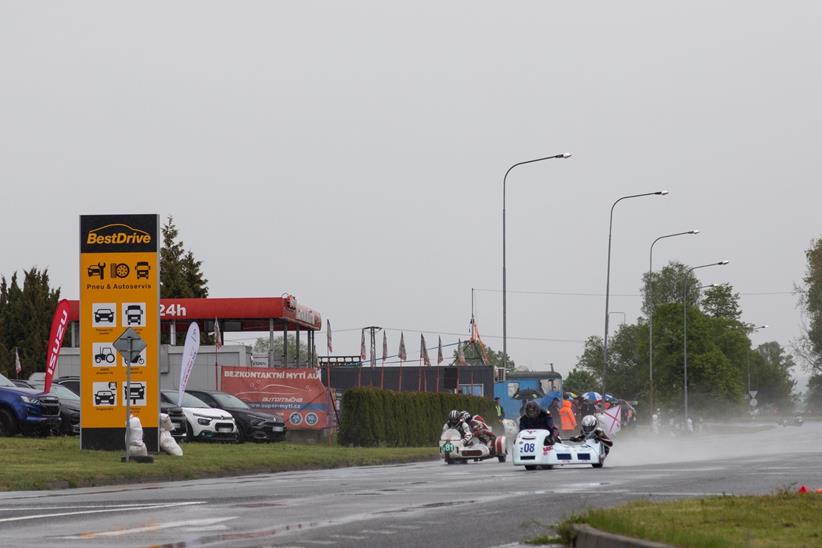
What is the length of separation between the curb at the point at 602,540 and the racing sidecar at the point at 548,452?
58.9 feet

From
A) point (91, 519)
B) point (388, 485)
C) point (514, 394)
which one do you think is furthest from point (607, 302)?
point (91, 519)

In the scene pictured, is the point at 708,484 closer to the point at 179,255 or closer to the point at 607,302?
the point at 607,302

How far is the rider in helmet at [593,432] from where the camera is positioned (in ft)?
101

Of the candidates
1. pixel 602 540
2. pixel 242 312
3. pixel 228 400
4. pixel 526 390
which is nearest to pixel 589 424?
pixel 228 400

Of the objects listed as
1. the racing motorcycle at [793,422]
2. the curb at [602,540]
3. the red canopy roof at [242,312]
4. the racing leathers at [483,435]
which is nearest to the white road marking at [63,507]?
the curb at [602,540]

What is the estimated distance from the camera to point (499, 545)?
12.2m

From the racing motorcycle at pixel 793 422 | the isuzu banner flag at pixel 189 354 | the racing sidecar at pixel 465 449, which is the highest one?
the isuzu banner flag at pixel 189 354

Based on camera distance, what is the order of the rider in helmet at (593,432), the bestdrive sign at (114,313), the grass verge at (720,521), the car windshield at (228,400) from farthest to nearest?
the car windshield at (228,400) → the bestdrive sign at (114,313) → the rider in helmet at (593,432) → the grass verge at (720,521)

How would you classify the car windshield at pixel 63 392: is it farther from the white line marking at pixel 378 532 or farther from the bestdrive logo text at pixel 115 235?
the white line marking at pixel 378 532

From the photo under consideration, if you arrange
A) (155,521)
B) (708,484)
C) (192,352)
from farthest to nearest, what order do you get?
(192,352), (708,484), (155,521)

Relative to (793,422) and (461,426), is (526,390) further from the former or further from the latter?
(793,422)

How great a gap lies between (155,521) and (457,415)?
76.9 ft

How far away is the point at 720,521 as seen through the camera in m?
12.9

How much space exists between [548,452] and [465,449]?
764 centimetres
